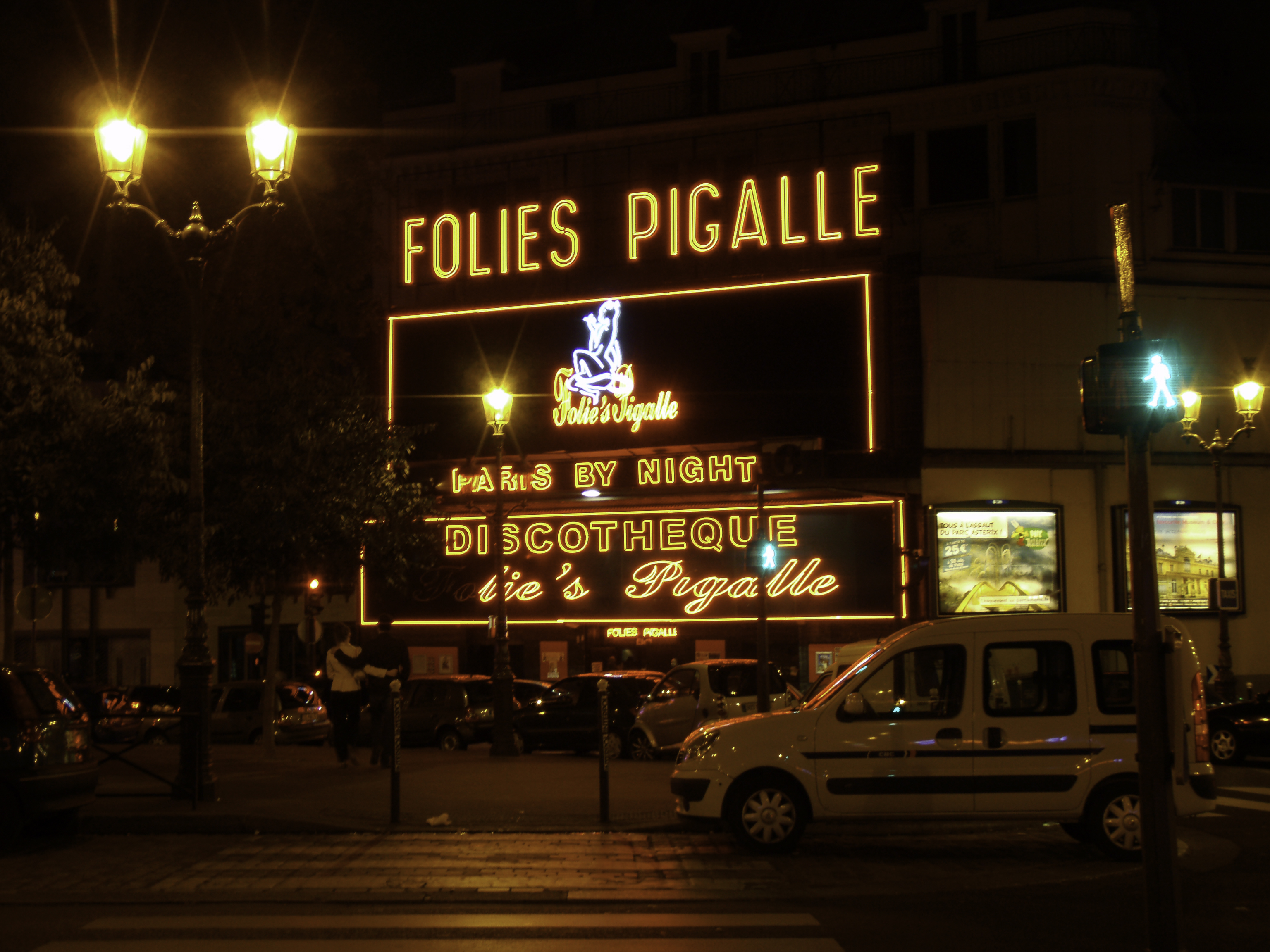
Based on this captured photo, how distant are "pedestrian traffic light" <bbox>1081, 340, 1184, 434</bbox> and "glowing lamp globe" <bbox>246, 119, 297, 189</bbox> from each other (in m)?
9.77

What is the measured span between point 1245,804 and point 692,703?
27.7 ft

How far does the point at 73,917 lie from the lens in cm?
847

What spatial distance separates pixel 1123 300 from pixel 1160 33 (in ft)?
105

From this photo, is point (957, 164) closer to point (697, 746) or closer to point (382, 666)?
point (382, 666)

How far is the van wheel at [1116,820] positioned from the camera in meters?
10.4

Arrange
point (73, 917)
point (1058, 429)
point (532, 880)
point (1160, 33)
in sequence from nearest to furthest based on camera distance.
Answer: point (73, 917) < point (532, 880) < point (1058, 429) < point (1160, 33)

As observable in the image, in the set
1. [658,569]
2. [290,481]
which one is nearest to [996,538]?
[658,569]

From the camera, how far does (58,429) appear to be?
54.1 ft

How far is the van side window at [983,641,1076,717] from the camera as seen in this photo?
→ 422 inches

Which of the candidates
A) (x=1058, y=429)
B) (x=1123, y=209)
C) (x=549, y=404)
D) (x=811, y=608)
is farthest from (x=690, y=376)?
(x=1123, y=209)

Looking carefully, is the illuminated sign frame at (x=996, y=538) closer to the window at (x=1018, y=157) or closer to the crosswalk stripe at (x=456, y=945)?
the window at (x=1018, y=157)

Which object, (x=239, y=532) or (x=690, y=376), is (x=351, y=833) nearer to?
(x=239, y=532)

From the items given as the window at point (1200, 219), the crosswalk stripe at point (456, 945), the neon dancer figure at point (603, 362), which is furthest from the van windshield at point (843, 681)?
the window at point (1200, 219)

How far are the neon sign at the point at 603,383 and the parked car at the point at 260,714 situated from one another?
9.73 m
